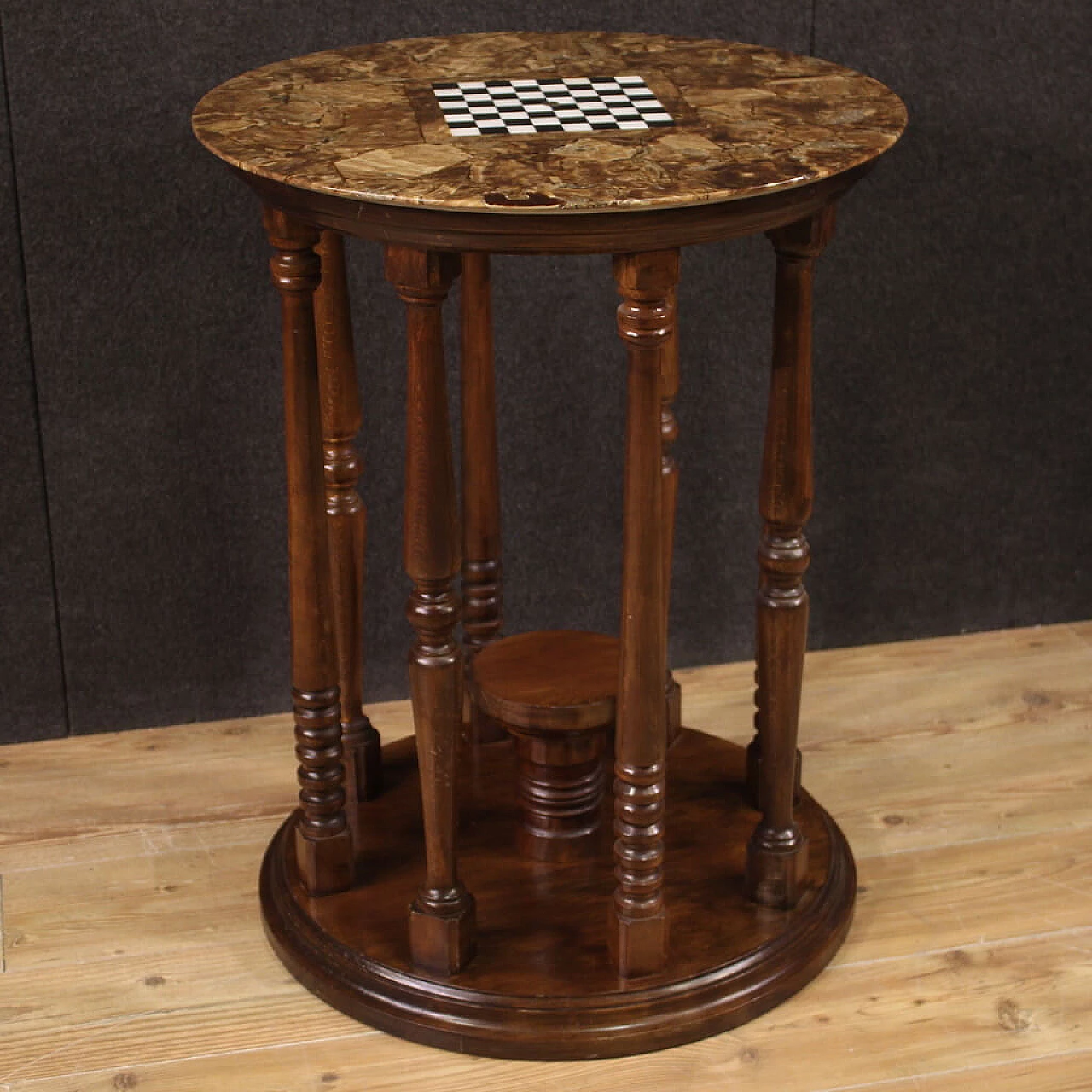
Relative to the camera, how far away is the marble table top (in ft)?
5.54

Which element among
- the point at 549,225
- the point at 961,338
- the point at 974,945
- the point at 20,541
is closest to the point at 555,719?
the point at 974,945

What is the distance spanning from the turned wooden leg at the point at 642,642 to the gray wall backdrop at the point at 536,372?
79 centimetres

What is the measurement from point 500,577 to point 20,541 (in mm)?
723

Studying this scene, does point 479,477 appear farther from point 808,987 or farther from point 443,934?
point 808,987

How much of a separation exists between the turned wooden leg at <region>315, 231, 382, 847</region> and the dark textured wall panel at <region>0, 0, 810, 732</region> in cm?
36

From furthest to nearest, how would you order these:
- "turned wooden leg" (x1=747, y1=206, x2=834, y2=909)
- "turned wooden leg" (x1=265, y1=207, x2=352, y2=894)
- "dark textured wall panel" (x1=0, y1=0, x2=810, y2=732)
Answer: "dark textured wall panel" (x1=0, y1=0, x2=810, y2=732) → "turned wooden leg" (x1=747, y1=206, x2=834, y2=909) → "turned wooden leg" (x1=265, y1=207, x2=352, y2=894)

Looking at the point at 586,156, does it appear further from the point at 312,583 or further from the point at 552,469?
the point at 552,469

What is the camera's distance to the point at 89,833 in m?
2.48

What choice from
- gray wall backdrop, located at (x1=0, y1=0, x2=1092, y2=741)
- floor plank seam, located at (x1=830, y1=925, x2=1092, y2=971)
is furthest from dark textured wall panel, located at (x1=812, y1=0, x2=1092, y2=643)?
floor plank seam, located at (x1=830, y1=925, x2=1092, y2=971)

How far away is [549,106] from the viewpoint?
1965 millimetres

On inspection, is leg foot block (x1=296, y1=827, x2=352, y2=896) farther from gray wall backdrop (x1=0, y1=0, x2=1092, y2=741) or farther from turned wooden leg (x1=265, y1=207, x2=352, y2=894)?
gray wall backdrop (x1=0, y1=0, x2=1092, y2=741)

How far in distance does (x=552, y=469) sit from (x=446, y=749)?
2.73 ft

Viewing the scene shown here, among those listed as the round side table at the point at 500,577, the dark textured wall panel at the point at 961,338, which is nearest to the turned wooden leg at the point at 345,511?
the round side table at the point at 500,577

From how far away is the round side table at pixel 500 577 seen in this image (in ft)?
5.74
